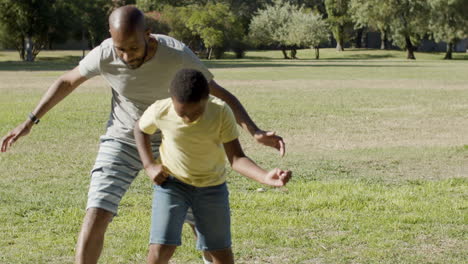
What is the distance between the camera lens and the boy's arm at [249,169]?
3.98 meters

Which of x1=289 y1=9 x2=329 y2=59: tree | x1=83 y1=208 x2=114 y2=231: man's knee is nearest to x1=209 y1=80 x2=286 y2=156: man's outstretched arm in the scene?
x1=83 y1=208 x2=114 y2=231: man's knee

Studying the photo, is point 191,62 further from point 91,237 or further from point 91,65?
point 91,237

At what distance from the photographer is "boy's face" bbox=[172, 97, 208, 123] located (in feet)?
13.5

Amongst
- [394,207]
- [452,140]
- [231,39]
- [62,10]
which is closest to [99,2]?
[62,10]

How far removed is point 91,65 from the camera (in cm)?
507

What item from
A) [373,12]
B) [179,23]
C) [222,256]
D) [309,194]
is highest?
[222,256]

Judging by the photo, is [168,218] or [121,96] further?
[121,96]

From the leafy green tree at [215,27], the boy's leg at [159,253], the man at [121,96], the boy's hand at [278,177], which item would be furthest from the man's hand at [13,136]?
the leafy green tree at [215,27]

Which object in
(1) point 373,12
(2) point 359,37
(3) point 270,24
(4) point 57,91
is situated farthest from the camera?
(2) point 359,37

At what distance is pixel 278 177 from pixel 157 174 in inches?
30.7

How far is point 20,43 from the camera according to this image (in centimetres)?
7012

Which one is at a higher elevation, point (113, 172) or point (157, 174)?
point (157, 174)

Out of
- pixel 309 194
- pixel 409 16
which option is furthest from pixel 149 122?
pixel 409 16

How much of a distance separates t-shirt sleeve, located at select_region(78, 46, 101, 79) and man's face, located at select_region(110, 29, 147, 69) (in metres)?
0.22
